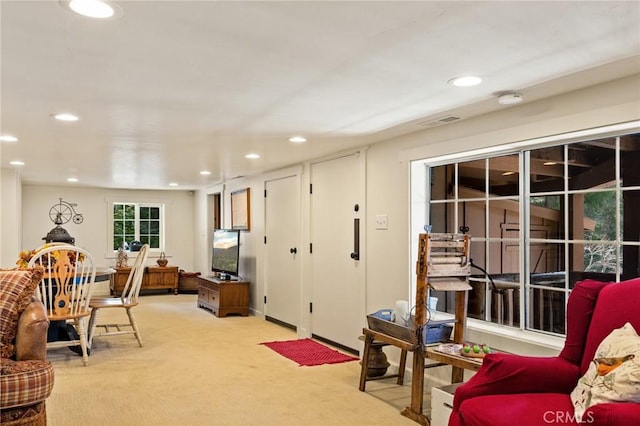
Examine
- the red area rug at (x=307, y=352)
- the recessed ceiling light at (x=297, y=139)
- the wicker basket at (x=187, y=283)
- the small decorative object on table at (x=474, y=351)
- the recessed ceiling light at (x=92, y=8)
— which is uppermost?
the recessed ceiling light at (x=92, y=8)

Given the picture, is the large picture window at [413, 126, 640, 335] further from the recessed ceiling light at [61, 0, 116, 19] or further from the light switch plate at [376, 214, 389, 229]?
the recessed ceiling light at [61, 0, 116, 19]

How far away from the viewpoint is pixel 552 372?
2305mm

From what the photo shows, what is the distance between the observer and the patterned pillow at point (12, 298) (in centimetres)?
282

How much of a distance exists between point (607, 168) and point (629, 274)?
0.60 m

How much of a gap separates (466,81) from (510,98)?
399 mm

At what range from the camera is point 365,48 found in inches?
89.0

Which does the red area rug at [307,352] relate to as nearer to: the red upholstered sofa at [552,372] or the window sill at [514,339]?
the window sill at [514,339]

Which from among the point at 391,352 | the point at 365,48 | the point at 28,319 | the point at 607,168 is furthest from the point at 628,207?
the point at 28,319

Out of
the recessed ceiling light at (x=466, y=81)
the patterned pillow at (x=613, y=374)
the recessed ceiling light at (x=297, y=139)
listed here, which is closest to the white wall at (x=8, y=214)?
the recessed ceiling light at (x=297, y=139)

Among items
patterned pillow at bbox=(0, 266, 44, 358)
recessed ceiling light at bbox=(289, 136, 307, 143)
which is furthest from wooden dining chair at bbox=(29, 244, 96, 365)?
recessed ceiling light at bbox=(289, 136, 307, 143)

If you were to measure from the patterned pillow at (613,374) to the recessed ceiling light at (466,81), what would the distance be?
1.36 metres

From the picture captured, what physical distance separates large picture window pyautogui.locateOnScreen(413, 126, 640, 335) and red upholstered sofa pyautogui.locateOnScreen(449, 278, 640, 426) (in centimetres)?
59

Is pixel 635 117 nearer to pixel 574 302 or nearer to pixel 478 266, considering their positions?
pixel 574 302

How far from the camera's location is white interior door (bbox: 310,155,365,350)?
16.2ft
